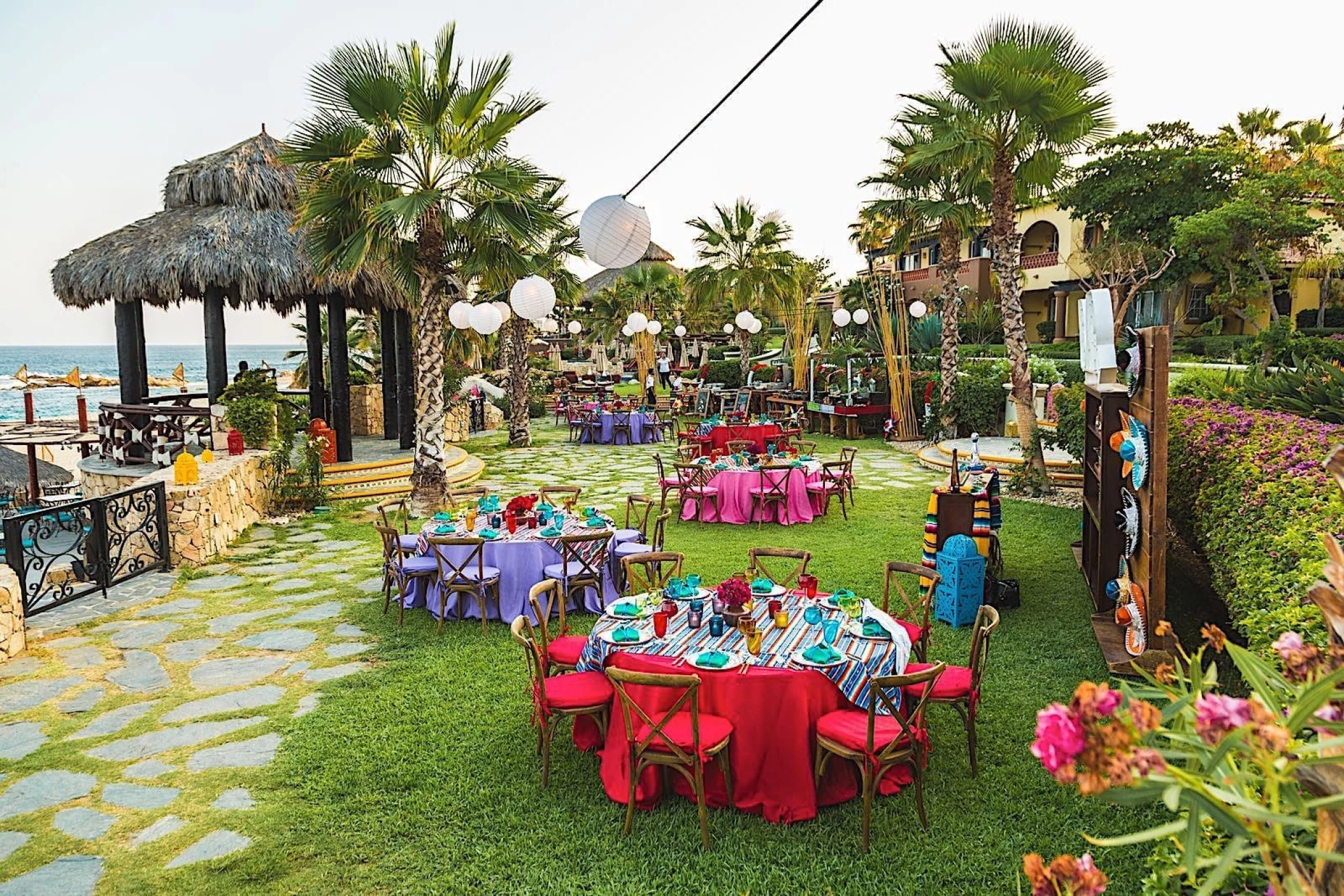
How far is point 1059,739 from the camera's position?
4.03ft

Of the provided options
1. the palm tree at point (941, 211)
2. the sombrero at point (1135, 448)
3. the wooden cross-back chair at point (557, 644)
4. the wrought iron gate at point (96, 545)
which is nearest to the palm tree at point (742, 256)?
the palm tree at point (941, 211)

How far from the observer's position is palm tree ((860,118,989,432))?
49.5 feet

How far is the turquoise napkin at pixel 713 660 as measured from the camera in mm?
4152

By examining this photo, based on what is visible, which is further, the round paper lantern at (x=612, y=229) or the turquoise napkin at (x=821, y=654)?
the round paper lantern at (x=612, y=229)

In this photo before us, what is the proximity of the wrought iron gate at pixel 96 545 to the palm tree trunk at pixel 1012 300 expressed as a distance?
10.5 m

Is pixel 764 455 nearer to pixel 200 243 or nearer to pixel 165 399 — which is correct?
pixel 200 243

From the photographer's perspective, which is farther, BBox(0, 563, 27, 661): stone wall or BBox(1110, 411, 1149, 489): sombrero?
BBox(0, 563, 27, 661): stone wall

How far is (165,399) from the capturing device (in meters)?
14.8

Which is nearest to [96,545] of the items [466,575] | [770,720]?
[466,575]

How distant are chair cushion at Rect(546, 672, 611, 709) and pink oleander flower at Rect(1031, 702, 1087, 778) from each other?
3406 mm

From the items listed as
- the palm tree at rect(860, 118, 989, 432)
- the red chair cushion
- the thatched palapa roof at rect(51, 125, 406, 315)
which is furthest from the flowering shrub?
the palm tree at rect(860, 118, 989, 432)

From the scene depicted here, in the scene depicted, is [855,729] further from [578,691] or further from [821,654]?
[578,691]

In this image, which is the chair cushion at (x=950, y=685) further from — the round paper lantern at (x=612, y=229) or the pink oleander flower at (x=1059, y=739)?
the round paper lantern at (x=612, y=229)

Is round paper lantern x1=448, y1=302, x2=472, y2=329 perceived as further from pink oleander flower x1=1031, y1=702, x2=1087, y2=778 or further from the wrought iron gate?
pink oleander flower x1=1031, y1=702, x2=1087, y2=778
